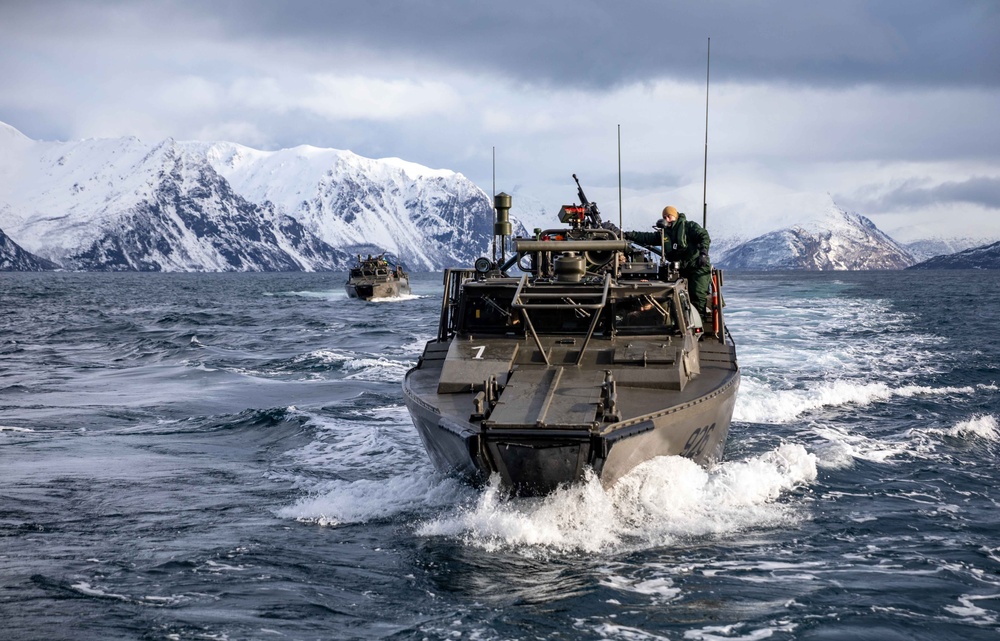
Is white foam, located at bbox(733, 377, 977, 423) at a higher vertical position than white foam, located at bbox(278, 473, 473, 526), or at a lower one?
higher

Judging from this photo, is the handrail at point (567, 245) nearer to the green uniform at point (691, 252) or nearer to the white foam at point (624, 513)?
the green uniform at point (691, 252)

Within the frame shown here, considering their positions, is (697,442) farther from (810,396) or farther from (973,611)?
(810,396)

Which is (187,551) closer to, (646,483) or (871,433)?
(646,483)

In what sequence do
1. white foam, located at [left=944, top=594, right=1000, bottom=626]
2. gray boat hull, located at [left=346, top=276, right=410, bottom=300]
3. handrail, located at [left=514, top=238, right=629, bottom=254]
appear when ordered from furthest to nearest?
gray boat hull, located at [left=346, top=276, right=410, bottom=300], handrail, located at [left=514, top=238, right=629, bottom=254], white foam, located at [left=944, top=594, right=1000, bottom=626]

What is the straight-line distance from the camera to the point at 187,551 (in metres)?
9.65

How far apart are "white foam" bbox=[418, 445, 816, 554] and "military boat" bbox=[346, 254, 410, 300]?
178 ft

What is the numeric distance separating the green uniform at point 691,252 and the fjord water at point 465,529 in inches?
90.5

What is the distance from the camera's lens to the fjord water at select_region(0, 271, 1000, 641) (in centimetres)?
805

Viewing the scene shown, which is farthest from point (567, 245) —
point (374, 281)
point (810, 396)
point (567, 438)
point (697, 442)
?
point (374, 281)

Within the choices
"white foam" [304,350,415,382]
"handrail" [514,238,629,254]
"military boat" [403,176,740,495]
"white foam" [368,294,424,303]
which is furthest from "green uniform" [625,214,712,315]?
"white foam" [368,294,424,303]

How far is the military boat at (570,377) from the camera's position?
31.7 ft

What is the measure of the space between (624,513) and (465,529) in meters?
1.62

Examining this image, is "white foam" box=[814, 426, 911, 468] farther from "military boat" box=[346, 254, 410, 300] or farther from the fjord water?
"military boat" box=[346, 254, 410, 300]

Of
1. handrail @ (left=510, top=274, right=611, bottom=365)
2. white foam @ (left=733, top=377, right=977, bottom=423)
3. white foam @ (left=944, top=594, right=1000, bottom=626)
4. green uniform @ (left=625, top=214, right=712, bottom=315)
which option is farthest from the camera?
white foam @ (left=733, top=377, right=977, bottom=423)
